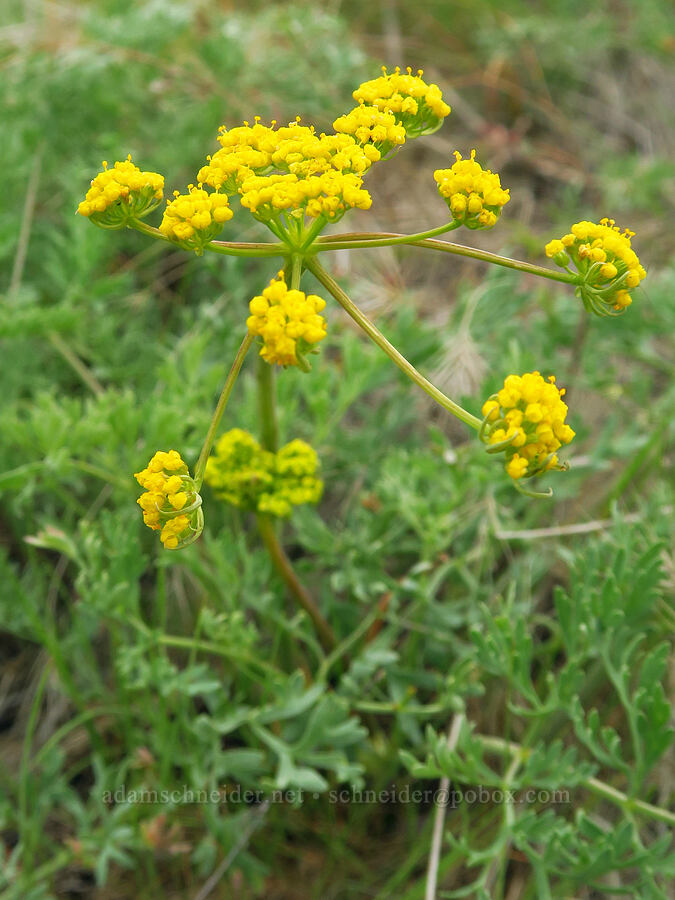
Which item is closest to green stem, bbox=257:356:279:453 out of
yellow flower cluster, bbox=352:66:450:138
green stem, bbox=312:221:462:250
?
green stem, bbox=312:221:462:250

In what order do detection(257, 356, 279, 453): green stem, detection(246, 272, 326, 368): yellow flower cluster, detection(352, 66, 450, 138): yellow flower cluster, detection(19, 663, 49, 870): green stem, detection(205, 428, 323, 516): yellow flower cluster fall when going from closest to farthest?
detection(246, 272, 326, 368): yellow flower cluster
detection(352, 66, 450, 138): yellow flower cluster
detection(257, 356, 279, 453): green stem
detection(205, 428, 323, 516): yellow flower cluster
detection(19, 663, 49, 870): green stem

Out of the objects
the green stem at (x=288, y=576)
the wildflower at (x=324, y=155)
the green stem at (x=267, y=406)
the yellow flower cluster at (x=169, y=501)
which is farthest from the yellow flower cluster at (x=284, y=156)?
the green stem at (x=288, y=576)

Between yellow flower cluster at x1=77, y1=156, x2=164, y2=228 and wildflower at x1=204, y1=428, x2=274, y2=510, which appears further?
wildflower at x1=204, y1=428, x2=274, y2=510

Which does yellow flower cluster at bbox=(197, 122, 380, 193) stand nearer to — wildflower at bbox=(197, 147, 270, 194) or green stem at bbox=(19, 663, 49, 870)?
wildflower at bbox=(197, 147, 270, 194)

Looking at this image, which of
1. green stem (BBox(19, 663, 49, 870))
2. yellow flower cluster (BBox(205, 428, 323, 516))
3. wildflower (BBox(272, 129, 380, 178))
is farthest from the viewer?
green stem (BBox(19, 663, 49, 870))

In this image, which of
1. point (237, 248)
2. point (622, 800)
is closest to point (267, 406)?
point (237, 248)

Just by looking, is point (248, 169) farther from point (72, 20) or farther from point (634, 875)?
point (72, 20)

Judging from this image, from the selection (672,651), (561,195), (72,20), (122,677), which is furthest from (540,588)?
(72,20)

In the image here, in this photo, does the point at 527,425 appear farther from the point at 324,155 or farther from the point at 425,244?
the point at 324,155
